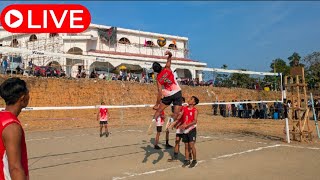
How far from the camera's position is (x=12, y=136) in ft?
9.63

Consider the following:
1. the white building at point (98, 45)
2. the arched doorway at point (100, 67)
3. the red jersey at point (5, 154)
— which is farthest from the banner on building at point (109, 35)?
the red jersey at point (5, 154)

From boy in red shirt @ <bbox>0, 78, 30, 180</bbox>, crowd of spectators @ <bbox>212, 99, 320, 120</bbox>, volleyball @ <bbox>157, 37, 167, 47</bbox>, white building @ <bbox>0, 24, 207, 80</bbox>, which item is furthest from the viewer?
volleyball @ <bbox>157, 37, 167, 47</bbox>

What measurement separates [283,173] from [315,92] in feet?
67.9

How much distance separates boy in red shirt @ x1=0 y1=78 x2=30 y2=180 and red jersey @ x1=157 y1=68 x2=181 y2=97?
472 centimetres

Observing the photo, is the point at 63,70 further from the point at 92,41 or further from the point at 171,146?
the point at 171,146

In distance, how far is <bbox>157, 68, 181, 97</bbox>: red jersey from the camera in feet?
25.7

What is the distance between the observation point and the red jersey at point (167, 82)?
7824mm

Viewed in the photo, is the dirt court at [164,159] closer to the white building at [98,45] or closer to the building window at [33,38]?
the white building at [98,45]

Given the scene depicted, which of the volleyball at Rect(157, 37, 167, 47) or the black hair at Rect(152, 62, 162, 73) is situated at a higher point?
the volleyball at Rect(157, 37, 167, 47)

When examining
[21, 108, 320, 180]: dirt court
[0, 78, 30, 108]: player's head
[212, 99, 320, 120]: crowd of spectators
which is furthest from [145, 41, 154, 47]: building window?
[0, 78, 30, 108]: player's head

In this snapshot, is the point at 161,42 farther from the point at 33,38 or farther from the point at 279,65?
the point at 279,65

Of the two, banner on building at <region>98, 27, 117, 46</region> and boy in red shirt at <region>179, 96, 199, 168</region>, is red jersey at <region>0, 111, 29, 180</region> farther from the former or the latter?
banner on building at <region>98, 27, 117, 46</region>

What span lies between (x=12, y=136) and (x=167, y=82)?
5.10 m

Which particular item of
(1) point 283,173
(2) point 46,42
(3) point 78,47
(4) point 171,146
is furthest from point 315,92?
(2) point 46,42
